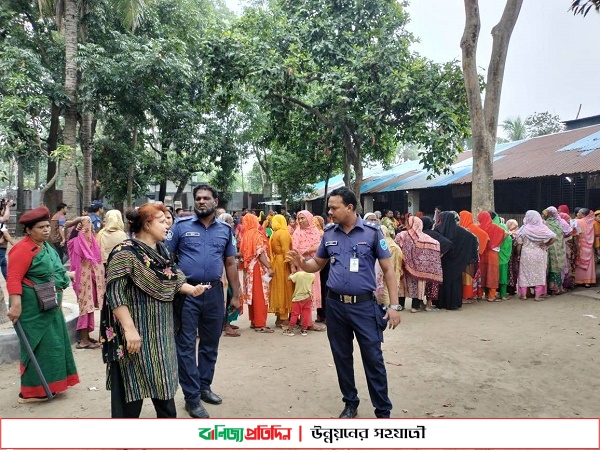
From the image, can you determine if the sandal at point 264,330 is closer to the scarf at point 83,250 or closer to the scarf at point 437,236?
the scarf at point 83,250

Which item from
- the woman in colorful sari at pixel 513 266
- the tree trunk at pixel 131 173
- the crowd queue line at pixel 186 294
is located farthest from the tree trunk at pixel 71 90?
the woman in colorful sari at pixel 513 266

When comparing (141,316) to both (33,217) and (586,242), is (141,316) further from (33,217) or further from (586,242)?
(586,242)

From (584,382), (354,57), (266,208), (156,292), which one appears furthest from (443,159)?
(266,208)

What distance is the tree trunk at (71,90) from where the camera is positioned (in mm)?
10688

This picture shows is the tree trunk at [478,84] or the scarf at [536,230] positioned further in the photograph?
the tree trunk at [478,84]

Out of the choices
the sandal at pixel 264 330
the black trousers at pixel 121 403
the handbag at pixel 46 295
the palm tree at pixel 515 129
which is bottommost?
the sandal at pixel 264 330

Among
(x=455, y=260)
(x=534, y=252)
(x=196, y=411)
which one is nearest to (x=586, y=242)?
(x=534, y=252)

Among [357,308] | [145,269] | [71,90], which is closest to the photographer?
[145,269]

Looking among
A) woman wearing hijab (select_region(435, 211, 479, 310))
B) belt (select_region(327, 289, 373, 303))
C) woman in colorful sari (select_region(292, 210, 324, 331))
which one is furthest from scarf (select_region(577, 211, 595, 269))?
belt (select_region(327, 289, 373, 303))

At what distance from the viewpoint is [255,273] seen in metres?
6.12

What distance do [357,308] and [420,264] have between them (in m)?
4.20

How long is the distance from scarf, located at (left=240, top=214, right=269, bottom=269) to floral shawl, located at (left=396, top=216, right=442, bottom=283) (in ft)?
7.97

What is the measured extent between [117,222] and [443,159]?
9211mm

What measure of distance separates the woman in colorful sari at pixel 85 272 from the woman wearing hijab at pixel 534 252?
6600 millimetres
